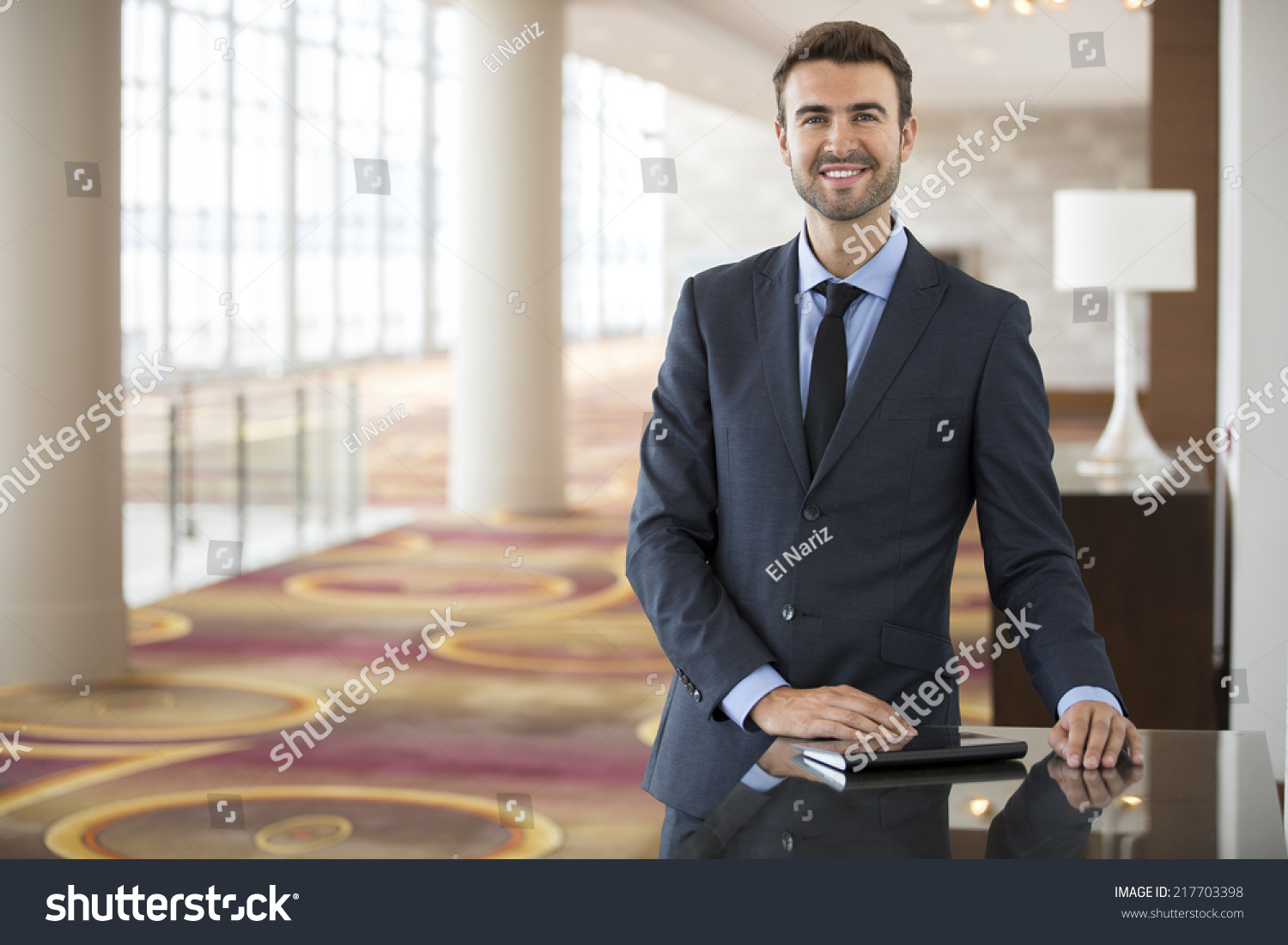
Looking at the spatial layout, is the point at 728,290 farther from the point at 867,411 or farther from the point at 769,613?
the point at 769,613

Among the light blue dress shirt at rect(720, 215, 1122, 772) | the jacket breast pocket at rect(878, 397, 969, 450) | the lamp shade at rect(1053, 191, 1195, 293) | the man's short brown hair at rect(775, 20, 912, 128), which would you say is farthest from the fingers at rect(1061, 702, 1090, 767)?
the lamp shade at rect(1053, 191, 1195, 293)

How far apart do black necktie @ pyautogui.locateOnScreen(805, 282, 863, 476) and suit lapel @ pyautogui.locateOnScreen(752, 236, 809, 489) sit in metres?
0.02

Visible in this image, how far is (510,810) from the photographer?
3498mm

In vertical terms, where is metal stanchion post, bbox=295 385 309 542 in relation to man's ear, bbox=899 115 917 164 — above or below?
below

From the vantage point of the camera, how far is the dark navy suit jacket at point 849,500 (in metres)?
1.52

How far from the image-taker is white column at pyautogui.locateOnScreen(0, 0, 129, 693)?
4613mm

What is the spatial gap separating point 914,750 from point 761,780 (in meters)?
0.17

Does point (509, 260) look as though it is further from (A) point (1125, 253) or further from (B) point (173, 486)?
(A) point (1125, 253)

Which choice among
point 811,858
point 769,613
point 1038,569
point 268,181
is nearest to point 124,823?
point 769,613
